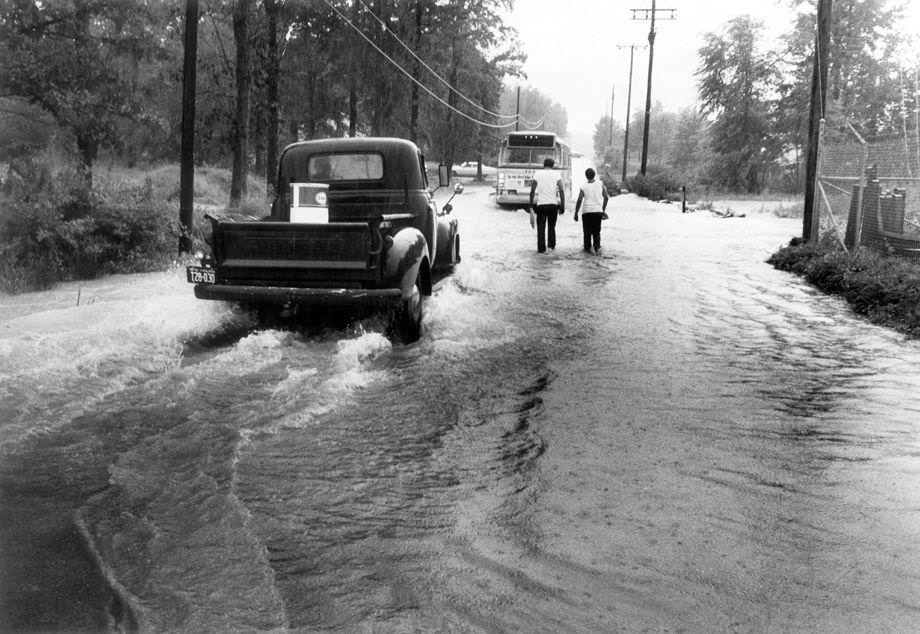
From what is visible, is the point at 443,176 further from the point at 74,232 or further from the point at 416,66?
the point at 416,66

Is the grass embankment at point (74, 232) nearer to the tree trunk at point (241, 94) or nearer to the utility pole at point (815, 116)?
the tree trunk at point (241, 94)

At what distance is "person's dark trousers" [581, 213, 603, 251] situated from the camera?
16.7 m

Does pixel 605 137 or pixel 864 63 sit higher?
pixel 605 137

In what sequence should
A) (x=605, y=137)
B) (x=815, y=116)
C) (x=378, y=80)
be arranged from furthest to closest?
(x=605, y=137)
(x=378, y=80)
(x=815, y=116)

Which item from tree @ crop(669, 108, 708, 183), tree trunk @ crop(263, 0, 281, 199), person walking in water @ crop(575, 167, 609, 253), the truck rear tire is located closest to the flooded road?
the truck rear tire

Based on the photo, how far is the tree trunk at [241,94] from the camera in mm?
21844

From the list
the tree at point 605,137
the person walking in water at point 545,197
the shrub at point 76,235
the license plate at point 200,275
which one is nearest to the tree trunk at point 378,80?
the person walking in water at point 545,197

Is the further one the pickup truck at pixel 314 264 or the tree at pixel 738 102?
the tree at pixel 738 102

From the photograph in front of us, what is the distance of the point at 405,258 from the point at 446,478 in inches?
136

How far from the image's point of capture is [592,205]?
1628 cm

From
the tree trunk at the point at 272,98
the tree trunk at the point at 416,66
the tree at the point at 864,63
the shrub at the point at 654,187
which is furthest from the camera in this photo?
the tree at the point at 864,63

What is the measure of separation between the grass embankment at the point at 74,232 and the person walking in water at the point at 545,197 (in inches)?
261

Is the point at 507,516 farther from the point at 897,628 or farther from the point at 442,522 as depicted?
the point at 897,628

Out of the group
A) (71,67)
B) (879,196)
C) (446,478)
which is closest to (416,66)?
(71,67)
